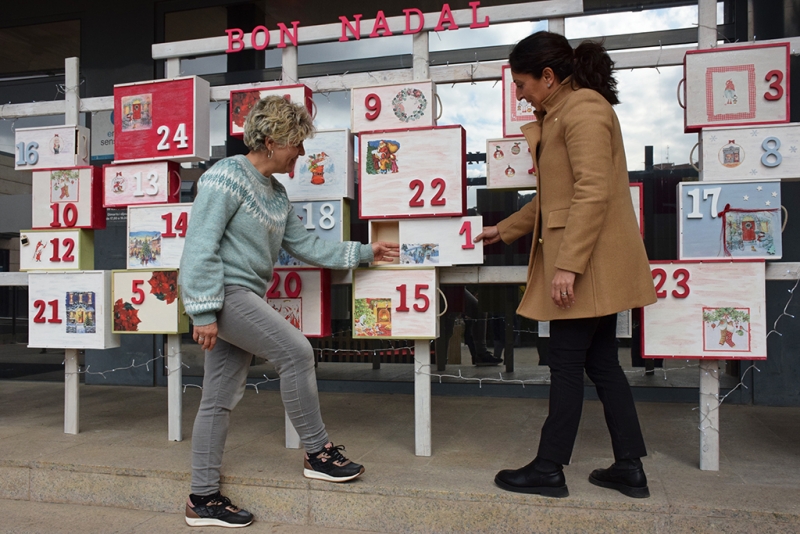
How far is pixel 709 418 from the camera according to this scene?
317 cm

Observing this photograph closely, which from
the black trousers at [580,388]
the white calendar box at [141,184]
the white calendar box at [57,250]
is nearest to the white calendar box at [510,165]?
the black trousers at [580,388]

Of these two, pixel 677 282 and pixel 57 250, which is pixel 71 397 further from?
pixel 677 282

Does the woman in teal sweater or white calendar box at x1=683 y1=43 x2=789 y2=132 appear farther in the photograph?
white calendar box at x1=683 y1=43 x2=789 y2=132

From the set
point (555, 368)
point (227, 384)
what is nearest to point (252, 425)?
point (227, 384)

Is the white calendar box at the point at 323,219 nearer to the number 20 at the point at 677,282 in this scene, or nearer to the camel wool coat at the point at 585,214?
the camel wool coat at the point at 585,214

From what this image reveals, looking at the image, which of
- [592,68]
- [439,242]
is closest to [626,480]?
[439,242]

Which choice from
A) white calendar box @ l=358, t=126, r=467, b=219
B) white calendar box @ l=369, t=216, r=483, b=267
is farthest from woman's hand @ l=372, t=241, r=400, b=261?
white calendar box @ l=358, t=126, r=467, b=219

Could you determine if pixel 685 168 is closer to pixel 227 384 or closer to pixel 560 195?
pixel 560 195

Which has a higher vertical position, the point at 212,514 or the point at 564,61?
the point at 564,61

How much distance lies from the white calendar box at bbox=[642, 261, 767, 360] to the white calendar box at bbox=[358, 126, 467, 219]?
41.2 inches

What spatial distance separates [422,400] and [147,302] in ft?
5.38

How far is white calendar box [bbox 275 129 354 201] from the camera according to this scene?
3.59m

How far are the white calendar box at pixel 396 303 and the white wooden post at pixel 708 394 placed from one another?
4.23 feet

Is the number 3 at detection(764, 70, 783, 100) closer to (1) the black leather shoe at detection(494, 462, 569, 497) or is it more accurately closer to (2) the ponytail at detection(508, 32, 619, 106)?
(2) the ponytail at detection(508, 32, 619, 106)
